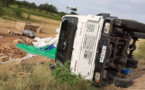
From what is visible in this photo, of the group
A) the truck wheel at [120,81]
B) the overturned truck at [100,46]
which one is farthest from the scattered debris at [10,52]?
the truck wheel at [120,81]

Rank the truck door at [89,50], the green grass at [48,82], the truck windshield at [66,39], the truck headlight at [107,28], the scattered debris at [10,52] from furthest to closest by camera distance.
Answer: the scattered debris at [10,52], the truck windshield at [66,39], the truck door at [89,50], the truck headlight at [107,28], the green grass at [48,82]

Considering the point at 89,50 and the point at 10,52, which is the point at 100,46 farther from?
the point at 10,52

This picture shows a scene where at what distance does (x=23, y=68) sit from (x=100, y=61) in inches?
123

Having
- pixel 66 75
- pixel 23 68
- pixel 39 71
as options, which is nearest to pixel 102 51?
pixel 66 75

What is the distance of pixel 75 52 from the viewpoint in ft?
17.2

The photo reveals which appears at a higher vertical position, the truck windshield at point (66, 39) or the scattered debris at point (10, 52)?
the truck windshield at point (66, 39)

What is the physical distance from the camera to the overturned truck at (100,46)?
15.9 ft

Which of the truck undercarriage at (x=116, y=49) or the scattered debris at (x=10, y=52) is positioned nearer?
the truck undercarriage at (x=116, y=49)

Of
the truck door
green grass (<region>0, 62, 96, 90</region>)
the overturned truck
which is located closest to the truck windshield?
the overturned truck

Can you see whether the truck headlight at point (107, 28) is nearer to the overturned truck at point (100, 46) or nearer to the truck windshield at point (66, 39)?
the overturned truck at point (100, 46)

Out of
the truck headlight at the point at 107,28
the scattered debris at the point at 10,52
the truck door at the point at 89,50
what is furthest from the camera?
the scattered debris at the point at 10,52

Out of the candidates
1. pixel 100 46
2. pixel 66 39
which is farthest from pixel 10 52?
pixel 100 46

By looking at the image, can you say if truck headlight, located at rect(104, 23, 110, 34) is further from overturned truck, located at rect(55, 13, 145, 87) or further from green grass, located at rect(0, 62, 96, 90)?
green grass, located at rect(0, 62, 96, 90)

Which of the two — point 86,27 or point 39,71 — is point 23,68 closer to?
point 39,71
